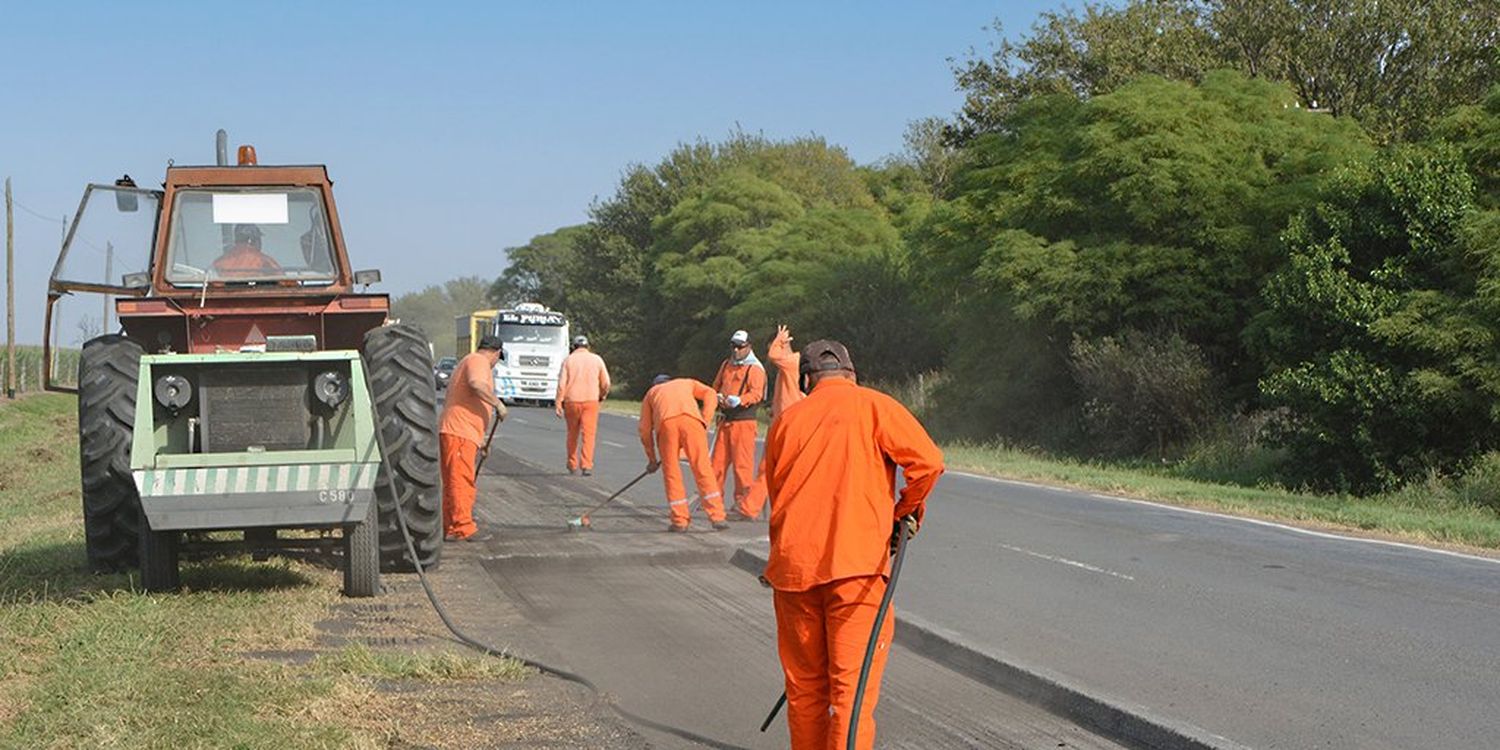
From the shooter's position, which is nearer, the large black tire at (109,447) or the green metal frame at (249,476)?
the green metal frame at (249,476)

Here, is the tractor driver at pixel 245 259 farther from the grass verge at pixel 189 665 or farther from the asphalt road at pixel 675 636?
the asphalt road at pixel 675 636

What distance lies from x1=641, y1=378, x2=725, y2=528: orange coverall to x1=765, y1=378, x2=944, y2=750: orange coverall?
334 inches

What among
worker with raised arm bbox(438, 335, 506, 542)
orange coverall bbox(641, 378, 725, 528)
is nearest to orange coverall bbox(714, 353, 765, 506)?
orange coverall bbox(641, 378, 725, 528)

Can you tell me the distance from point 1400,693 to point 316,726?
200 inches

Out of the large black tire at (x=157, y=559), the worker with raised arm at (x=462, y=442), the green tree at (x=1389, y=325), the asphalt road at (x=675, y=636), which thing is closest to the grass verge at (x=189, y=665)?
the large black tire at (x=157, y=559)

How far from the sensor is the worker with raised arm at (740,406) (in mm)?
15922

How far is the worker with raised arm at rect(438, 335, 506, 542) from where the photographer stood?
1410 centimetres

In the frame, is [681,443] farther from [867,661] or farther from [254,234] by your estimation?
[867,661]

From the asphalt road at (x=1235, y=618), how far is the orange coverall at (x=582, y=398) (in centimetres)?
668

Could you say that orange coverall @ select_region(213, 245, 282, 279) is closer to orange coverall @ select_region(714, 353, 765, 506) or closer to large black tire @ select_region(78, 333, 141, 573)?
large black tire @ select_region(78, 333, 141, 573)

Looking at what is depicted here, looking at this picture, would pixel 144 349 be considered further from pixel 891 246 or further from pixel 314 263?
pixel 891 246

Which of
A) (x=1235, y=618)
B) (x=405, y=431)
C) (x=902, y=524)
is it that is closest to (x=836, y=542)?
(x=902, y=524)

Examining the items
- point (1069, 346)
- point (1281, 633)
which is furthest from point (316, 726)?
point (1069, 346)

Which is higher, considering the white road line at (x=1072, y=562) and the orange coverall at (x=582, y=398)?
the orange coverall at (x=582, y=398)
